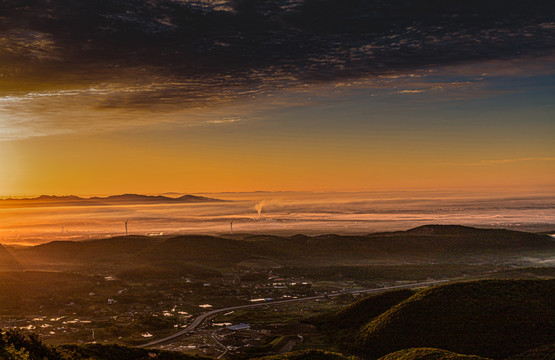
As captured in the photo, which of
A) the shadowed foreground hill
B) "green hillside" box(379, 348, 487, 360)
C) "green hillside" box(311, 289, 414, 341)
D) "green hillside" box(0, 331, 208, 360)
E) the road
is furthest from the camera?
the road

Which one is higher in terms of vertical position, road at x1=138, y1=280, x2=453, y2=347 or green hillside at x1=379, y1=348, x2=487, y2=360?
green hillside at x1=379, y1=348, x2=487, y2=360

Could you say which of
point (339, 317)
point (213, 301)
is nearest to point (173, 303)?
point (213, 301)

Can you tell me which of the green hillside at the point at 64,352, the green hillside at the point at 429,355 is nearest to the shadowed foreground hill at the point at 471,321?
the green hillside at the point at 429,355

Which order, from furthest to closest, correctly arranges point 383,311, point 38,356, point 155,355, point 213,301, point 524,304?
point 213,301, point 383,311, point 524,304, point 155,355, point 38,356

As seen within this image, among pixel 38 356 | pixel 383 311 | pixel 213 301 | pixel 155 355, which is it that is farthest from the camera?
pixel 213 301

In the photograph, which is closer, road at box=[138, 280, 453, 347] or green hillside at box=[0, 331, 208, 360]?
green hillside at box=[0, 331, 208, 360]

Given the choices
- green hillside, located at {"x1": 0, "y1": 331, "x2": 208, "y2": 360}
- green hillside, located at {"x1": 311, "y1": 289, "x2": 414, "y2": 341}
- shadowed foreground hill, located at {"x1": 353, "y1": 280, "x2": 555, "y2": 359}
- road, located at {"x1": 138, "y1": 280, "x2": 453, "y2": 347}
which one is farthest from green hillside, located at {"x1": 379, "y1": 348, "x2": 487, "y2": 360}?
road, located at {"x1": 138, "y1": 280, "x2": 453, "y2": 347}

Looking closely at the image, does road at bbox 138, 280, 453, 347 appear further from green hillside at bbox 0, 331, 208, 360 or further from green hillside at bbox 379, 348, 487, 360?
green hillside at bbox 379, 348, 487, 360

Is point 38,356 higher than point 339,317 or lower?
higher

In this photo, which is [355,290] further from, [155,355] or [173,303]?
[155,355]

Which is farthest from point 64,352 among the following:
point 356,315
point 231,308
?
point 231,308
